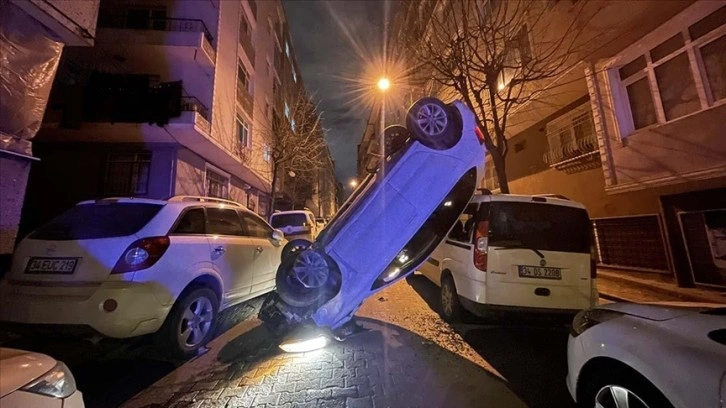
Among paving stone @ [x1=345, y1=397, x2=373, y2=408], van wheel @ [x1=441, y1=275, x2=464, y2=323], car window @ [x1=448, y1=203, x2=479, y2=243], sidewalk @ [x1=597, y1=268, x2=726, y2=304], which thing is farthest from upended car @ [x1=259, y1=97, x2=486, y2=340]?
sidewalk @ [x1=597, y1=268, x2=726, y2=304]

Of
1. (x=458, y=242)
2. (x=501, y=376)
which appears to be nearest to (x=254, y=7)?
(x=458, y=242)

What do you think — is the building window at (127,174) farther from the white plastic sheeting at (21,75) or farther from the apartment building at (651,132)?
the apartment building at (651,132)

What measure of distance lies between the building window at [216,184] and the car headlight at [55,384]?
41.3 feet

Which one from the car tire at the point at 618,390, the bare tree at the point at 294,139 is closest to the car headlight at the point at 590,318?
the car tire at the point at 618,390

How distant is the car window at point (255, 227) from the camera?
486 cm

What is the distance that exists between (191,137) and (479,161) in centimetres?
1030

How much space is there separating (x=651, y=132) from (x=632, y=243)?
120 inches

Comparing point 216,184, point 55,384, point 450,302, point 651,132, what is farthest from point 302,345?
point 216,184

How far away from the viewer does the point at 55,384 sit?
155 cm

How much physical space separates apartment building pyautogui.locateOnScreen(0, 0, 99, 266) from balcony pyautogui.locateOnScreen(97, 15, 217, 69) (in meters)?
4.62

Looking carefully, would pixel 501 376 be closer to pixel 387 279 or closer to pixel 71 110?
pixel 387 279

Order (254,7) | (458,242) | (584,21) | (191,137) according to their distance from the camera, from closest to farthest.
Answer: (458,242) < (584,21) < (191,137) < (254,7)

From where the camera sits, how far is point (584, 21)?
Answer: 27.0 ft

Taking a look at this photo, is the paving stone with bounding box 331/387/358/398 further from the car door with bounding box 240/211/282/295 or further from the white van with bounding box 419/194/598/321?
the car door with bounding box 240/211/282/295
